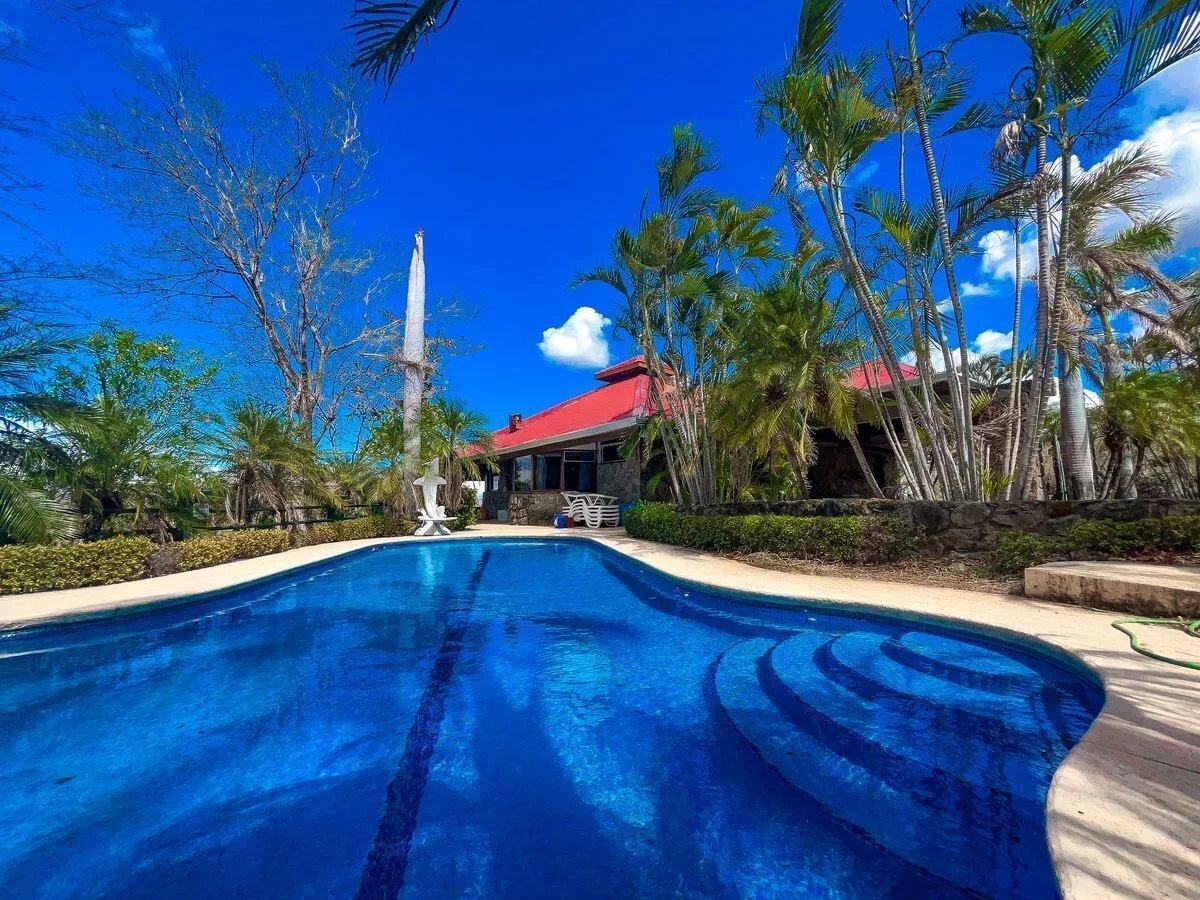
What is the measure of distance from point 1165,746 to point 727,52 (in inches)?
368

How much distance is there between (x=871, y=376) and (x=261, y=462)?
43.1 ft

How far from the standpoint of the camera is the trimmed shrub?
13.1 m

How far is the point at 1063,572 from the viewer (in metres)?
5.10

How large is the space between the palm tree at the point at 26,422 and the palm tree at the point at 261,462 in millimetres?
3542

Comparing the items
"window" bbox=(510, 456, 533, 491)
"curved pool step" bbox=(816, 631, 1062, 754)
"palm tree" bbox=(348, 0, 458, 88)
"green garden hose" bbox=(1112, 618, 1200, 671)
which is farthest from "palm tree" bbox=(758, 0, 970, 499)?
"window" bbox=(510, 456, 533, 491)

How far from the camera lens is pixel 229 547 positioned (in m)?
9.88

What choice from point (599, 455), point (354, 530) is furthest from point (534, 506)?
point (354, 530)

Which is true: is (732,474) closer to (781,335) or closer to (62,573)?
(781,335)

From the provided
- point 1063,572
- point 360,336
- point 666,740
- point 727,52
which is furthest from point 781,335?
point 360,336

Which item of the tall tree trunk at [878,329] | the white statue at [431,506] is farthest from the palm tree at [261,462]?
the tall tree trunk at [878,329]

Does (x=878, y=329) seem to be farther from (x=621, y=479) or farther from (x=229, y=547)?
(x=229, y=547)

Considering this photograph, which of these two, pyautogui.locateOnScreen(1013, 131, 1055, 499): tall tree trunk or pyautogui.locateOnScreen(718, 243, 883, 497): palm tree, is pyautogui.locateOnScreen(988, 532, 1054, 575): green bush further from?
pyautogui.locateOnScreen(718, 243, 883, 497): palm tree

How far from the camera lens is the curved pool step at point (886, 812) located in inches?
81.1

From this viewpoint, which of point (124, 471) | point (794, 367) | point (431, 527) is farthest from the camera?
point (431, 527)
